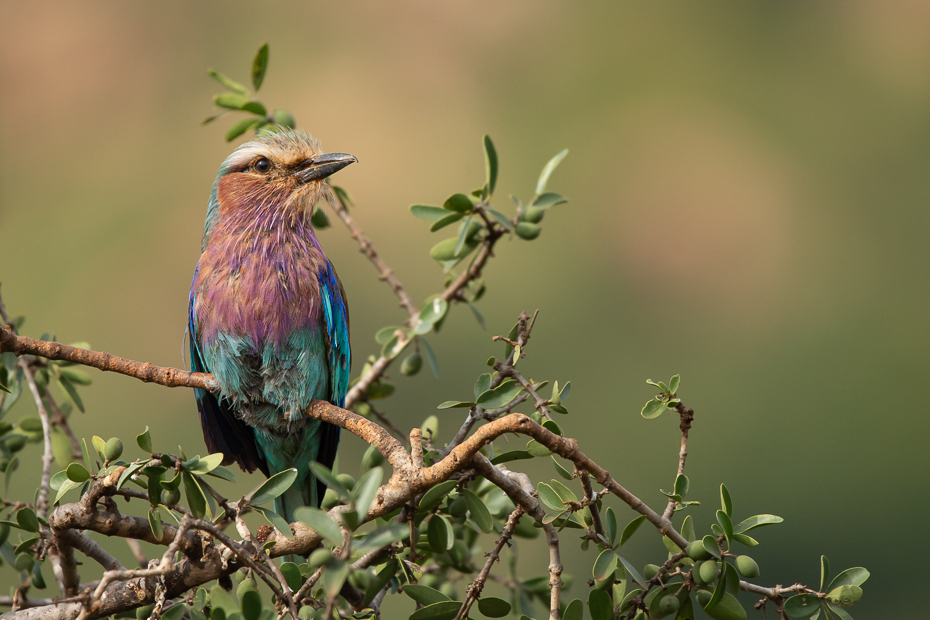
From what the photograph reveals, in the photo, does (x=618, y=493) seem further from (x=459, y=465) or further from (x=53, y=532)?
(x=53, y=532)

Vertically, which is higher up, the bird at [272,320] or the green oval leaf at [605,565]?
the bird at [272,320]

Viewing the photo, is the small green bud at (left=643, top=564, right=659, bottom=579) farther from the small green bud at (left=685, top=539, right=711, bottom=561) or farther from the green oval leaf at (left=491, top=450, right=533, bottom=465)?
the green oval leaf at (left=491, top=450, right=533, bottom=465)

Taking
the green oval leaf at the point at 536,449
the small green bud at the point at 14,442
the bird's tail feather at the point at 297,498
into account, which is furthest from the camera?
the bird's tail feather at the point at 297,498

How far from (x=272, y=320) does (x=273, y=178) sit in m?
0.54

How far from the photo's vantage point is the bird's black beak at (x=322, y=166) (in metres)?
2.29

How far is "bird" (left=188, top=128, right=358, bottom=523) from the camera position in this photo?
6.68 ft

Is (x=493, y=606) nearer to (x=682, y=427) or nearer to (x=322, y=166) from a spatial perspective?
(x=682, y=427)

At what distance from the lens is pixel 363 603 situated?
4.44ft

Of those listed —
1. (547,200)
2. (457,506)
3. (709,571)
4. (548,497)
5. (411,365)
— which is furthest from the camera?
(411,365)

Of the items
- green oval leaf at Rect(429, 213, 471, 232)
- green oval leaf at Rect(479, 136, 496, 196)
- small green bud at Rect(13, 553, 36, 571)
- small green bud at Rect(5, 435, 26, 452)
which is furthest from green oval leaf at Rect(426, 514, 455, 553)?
small green bud at Rect(5, 435, 26, 452)

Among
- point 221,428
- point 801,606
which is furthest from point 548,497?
point 221,428

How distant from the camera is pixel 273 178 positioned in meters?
2.37

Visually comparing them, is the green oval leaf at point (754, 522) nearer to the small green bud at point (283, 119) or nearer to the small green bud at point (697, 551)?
the small green bud at point (697, 551)

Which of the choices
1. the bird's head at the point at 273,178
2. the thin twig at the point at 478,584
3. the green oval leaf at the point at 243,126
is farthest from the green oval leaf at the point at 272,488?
the bird's head at the point at 273,178
